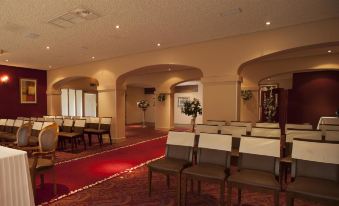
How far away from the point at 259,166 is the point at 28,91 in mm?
10473

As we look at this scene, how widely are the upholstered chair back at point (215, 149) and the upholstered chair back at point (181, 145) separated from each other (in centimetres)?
16

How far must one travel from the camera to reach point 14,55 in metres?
7.44

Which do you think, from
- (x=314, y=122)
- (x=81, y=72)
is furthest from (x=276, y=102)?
(x=81, y=72)

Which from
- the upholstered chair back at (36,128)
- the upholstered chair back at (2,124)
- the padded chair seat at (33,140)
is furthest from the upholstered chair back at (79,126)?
the upholstered chair back at (2,124)

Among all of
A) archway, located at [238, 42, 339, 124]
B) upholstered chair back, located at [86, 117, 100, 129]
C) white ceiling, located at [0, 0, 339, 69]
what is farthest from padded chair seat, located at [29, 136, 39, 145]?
archway, located at [238, 42, 339, 124]

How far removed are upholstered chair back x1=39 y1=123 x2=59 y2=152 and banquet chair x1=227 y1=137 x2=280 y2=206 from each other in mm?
2888

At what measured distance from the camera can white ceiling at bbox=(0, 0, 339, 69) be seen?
373 cm

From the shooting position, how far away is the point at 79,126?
6809 mm

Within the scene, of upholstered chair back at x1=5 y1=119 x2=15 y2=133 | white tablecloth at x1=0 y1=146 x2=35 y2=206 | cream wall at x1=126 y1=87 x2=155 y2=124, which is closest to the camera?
white tablecloth at x1=0 y1=146 x2=35 y2=206

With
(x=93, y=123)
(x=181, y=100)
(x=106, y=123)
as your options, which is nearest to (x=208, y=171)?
(x=106, y=123)

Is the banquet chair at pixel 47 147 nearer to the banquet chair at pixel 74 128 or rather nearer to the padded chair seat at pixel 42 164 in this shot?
the padded chair seat at pixel 42 164

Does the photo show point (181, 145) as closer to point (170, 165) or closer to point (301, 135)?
point (170, 165)

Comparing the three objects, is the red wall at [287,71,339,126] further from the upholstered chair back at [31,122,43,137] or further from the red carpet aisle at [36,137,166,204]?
the upholstered chair back at [31,122,43,137]

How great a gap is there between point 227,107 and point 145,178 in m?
2.84
